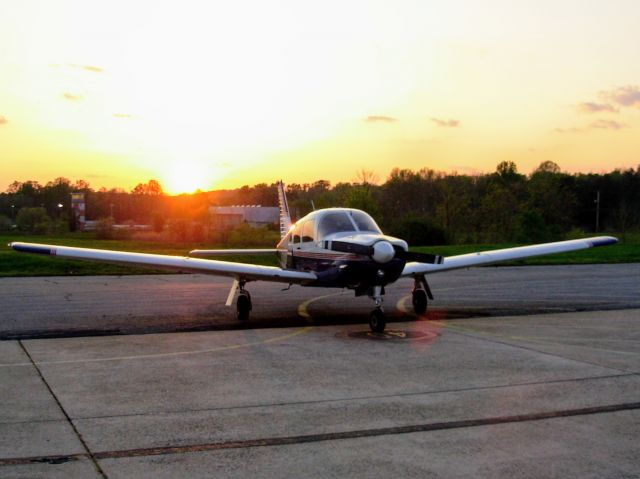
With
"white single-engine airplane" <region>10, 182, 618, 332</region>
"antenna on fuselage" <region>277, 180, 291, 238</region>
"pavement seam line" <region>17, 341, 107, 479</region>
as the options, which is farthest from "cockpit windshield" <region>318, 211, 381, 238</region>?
"antenna on fuselage" <region>277, 180, 291, 238</region>

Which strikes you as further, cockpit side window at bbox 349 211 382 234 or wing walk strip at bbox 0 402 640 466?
cockpit side window at bbox 349 211 382 234

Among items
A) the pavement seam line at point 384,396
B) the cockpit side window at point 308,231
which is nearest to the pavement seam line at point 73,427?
the pavement seam line at point 384,396

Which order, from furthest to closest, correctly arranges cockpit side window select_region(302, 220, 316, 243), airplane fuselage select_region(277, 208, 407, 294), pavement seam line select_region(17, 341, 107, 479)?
cockpit side window select_region(302, 220, 316, 243) → airplane fuselage select_region(277, 208, 407, 294) → pavement seam line select_region(17, 341, 107, 479)

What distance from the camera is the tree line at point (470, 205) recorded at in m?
51.8

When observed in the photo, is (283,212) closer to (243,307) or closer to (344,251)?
(243,307)

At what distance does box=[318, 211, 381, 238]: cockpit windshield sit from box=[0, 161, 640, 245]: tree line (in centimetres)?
513

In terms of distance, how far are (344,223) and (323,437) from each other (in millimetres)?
8217

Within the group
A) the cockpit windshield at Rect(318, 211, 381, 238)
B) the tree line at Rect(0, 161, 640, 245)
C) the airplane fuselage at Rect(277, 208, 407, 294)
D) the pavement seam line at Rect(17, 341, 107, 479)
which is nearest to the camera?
the pavement seam line at Rect(17, 341, 107, 479)

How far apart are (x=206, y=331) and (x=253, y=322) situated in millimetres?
1634

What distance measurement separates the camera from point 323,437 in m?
5.92

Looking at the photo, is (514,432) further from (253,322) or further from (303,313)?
(303,313)

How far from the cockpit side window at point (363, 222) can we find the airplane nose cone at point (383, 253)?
184cm

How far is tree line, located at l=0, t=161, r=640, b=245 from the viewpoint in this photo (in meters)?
51.8

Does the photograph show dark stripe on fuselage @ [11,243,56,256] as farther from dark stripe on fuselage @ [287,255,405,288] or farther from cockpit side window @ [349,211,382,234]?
cockpit side window @ [349,211,382,234]
